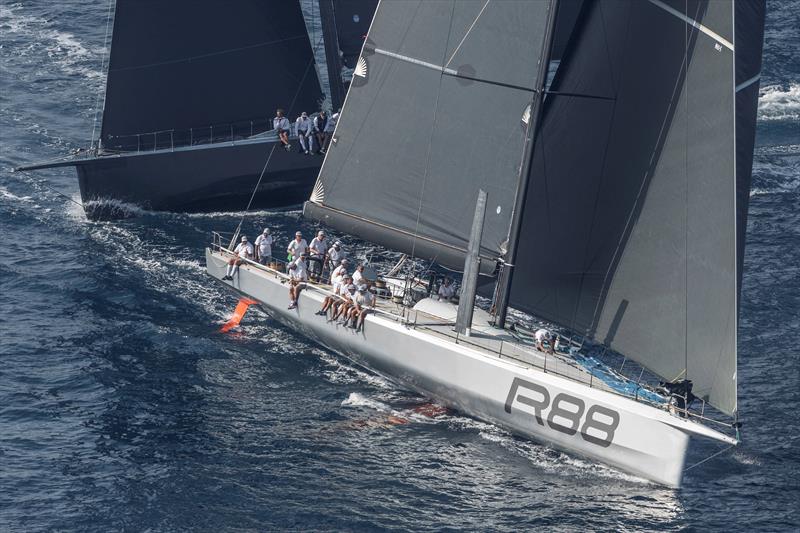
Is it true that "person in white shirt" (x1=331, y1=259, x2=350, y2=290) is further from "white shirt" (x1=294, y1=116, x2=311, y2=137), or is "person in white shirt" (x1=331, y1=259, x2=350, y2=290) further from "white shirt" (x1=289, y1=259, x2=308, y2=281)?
"white shirt" (x1=294, y1=116, x2=311, y2=137)

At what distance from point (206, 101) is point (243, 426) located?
19.2 metres

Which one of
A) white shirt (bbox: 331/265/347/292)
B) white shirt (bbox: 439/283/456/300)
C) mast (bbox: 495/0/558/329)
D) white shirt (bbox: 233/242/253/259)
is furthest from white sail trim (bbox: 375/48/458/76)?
white shirt (bbox: 233/242/253/259)

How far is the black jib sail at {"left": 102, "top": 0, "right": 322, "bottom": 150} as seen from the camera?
53.0 metres

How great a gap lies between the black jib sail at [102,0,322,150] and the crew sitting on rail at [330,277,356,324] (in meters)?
14.6

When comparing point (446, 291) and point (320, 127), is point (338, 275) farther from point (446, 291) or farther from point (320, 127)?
point (320, 127)

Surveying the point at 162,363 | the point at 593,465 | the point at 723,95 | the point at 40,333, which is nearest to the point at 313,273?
the point at 162,363

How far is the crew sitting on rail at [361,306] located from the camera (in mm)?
42031

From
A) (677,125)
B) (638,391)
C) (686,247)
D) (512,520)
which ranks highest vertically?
(677,125)

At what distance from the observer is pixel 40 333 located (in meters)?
44.3

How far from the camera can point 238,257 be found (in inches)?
1823

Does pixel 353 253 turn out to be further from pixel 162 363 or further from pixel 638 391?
pixel 638 391

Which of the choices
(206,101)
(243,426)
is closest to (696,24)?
(243,426)

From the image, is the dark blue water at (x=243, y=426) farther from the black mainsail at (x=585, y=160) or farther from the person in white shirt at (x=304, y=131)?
the black mainsail at (x=585, y=160)

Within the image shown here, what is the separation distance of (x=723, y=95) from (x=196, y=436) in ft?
56.0
